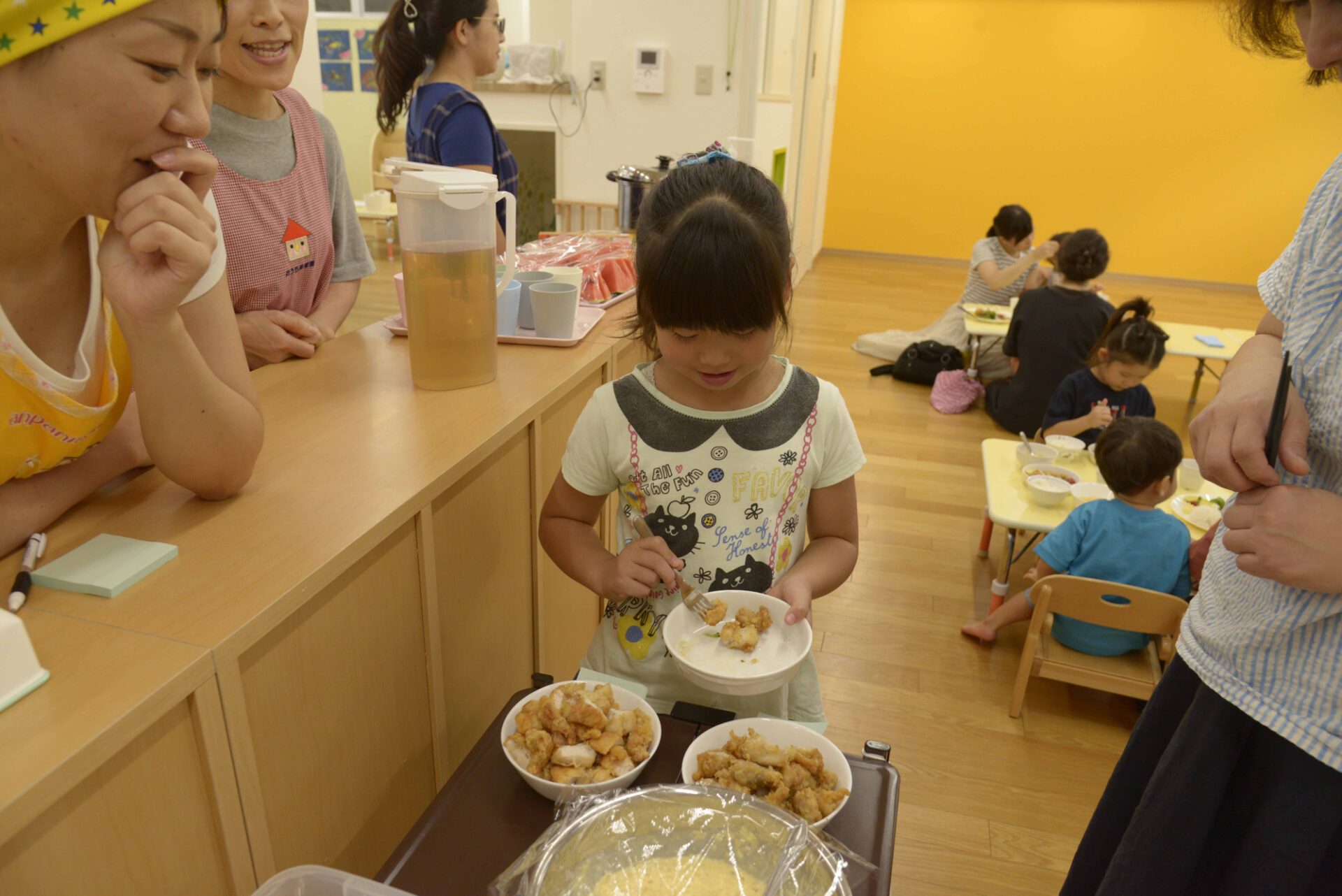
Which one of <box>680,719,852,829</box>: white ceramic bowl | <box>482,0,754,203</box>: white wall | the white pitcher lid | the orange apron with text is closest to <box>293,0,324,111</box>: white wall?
<box>482,0,754,203</box>: white wall

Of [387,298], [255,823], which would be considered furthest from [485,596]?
[387,298]

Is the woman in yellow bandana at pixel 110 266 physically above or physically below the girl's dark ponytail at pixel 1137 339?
above

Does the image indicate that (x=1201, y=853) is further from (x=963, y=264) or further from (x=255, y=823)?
(x=963, y=264)

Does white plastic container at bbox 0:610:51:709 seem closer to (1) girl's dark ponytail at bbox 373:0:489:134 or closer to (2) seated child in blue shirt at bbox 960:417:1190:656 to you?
(1) girl's dark ponytail at bbox 373:0:489:134

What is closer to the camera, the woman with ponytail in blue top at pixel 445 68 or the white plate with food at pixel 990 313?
the woman with ponytail in blue top at pixel 445 68

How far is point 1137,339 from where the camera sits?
3008 mm

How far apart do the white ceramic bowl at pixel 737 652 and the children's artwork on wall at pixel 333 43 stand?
27.0 feet

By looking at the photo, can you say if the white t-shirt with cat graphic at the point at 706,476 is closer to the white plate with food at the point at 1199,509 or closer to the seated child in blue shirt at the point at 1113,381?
the white plate with food at the point at 1199,509

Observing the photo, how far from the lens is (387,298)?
5.93 m

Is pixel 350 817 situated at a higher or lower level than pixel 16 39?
lower

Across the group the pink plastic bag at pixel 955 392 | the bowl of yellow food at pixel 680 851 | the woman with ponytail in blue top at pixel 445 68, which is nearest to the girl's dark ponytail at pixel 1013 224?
the pink plastic bag at pixel 955 392

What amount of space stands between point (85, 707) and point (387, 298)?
572cm

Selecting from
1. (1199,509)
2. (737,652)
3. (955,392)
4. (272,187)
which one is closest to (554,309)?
(272,187)

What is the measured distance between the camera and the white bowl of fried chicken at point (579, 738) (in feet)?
2.47
